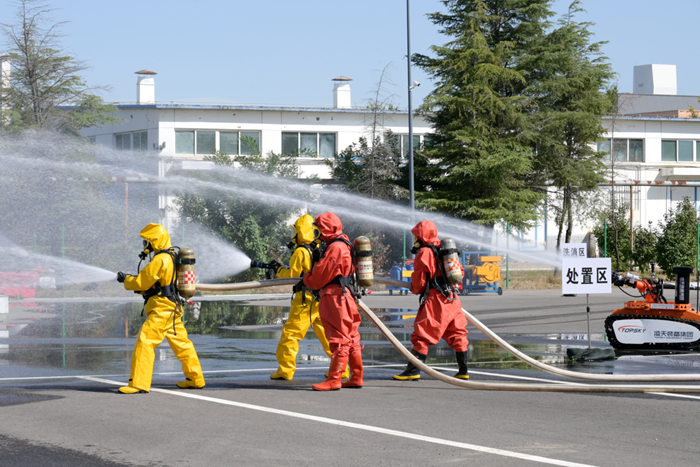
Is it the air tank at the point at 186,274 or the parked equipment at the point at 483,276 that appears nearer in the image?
the air tank at the point at 186,274

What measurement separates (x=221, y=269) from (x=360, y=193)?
18.8 feet

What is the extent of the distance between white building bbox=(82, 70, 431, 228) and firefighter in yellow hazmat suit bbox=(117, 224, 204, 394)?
82.3 ft

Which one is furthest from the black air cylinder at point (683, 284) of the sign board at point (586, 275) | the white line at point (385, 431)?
the white line at point (385, 431)

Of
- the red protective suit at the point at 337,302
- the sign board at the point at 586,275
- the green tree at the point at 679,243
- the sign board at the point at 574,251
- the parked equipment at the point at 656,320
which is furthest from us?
the green tree at the point at 679,243

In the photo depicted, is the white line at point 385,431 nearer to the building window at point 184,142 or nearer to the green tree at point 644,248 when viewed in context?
the green tree at point 644,248

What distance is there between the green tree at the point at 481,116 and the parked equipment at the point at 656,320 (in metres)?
17.0

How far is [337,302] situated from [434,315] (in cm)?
116

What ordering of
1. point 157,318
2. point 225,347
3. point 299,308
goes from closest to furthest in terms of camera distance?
point 157,318 < point 299,308 < point 225,347

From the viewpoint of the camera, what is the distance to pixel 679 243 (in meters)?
28.8

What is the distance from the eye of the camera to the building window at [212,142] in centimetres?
3512

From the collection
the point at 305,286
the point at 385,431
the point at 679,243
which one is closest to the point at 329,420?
the point at 385,431

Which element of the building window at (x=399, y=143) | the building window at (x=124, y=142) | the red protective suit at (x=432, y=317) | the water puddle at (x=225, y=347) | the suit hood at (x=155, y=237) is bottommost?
the water puddle at (x=225, y=347)

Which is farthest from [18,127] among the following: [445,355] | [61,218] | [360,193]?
[445,355]

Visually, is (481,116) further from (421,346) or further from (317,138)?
(421,346)
